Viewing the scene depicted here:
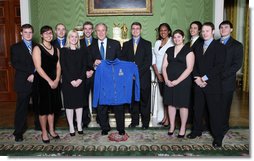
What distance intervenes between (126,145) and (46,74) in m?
1.30

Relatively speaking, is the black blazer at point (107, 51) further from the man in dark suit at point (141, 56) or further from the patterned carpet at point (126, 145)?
the patterned carpet at point (126, 145)

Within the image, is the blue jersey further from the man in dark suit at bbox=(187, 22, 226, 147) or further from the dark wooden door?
the dark wooden door

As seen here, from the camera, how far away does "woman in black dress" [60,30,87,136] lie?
11.5ft

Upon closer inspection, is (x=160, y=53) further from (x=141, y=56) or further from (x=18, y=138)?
(x=18, y=138)

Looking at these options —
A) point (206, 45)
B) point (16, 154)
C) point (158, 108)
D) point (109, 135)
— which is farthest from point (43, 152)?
point (206, 45)

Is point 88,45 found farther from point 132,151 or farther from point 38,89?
point 132,151

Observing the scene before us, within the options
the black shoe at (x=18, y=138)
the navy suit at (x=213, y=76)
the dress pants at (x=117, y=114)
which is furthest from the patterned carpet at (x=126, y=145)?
the navy suit at (x=213, y=76)

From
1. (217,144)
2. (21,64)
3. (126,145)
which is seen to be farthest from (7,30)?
(217,144)

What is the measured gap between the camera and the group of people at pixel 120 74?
3.30 meters

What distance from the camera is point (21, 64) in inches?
137

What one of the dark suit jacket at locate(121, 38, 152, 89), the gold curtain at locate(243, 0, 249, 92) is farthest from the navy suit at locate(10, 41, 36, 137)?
the gold curtain at locate(243, 0, 249, 92)

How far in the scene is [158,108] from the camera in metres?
4.36

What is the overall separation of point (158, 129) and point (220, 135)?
0.94m

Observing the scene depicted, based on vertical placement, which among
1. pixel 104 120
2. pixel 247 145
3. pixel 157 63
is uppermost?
pixel 157 63
